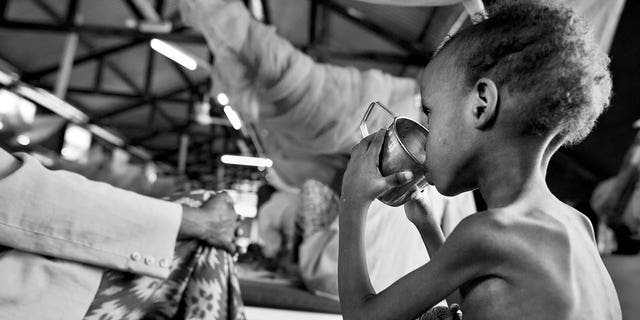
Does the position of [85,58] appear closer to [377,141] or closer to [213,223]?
[213,223]

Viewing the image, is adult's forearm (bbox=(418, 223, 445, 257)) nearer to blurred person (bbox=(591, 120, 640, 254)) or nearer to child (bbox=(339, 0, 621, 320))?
child (bbox=(339, 0, 621, 320))

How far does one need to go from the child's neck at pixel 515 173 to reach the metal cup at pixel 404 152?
4.5 inches

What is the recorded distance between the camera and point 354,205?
2.77ft

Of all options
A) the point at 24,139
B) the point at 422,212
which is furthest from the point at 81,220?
the point at 24,139

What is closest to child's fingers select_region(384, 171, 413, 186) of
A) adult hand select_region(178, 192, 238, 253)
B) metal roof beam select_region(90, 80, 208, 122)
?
adult hand select_region(178, 192, 238, 253)

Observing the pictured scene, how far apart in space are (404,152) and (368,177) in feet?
0.27

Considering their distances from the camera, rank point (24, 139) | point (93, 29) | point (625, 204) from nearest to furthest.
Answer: point (625, 204) → point (93, 29) → point (24, 139)

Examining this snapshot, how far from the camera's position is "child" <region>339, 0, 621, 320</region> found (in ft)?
2.10

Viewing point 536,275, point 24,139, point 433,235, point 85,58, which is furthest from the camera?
point 85,58

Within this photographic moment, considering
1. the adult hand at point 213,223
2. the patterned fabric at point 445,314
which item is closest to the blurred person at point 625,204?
the patterned fabric at point 445,314

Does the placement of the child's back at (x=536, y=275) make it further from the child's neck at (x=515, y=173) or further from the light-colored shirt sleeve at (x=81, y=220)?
the light-colored shirt sleeve at (x=81, y=220)

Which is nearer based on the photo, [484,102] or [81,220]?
[484,102]

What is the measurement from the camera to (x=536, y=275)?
63 centimetres

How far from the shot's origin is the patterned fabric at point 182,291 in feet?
2.87
